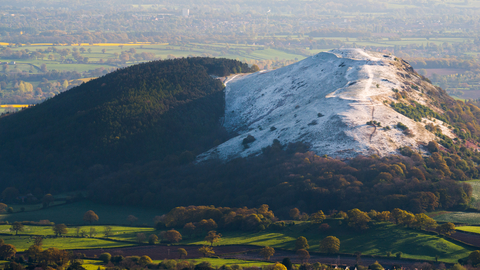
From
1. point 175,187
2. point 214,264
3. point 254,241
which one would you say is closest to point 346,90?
point 175,187

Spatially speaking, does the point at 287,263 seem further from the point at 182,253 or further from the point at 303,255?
the point at 182,253

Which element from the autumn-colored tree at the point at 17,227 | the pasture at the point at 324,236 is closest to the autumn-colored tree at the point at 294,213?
the pasture at the point at 324,236

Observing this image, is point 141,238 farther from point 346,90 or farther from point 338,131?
point 346,90

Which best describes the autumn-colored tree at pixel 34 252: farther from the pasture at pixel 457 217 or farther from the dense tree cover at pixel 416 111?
the dense tree cover at pixel 416 111

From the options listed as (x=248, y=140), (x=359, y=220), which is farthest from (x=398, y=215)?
(x=248, y=140)

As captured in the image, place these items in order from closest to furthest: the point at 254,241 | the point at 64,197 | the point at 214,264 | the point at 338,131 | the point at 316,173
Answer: the point at 214,264 → the point at 254,241 → the point at 316,173 → the point at 338,131 → the point at 64,197

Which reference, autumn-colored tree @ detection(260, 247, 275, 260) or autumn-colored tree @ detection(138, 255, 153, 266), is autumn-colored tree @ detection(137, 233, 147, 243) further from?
autumn-colored tree @ detection(260, 247, 275, 260)
